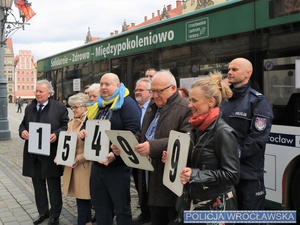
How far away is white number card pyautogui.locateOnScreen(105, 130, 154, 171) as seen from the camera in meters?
3.10

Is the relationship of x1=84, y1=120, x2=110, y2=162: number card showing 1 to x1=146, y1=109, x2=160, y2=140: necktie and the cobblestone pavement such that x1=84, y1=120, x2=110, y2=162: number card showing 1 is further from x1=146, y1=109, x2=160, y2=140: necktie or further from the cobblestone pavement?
the cobblestone pavement

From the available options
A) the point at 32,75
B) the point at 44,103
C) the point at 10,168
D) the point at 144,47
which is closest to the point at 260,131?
the point at 44,103

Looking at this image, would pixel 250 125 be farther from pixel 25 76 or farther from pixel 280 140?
pixel 25 76

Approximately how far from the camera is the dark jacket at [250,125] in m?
3.00

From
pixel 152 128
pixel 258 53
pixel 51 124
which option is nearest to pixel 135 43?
pixel 51 124

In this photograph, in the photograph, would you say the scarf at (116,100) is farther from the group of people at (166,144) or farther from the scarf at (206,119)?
the scarf at (206,119)

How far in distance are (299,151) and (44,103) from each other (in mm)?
3296

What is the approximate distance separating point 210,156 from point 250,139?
682mm

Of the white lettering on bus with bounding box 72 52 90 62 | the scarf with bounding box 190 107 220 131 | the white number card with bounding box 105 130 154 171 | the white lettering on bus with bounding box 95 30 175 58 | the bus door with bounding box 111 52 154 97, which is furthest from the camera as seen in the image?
the white lettering on bus with bounding box 72 52 90 62

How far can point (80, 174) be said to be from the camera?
444cm

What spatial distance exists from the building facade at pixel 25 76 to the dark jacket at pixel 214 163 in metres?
121

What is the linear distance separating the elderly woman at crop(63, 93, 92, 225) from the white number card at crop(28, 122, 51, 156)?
0.36 m

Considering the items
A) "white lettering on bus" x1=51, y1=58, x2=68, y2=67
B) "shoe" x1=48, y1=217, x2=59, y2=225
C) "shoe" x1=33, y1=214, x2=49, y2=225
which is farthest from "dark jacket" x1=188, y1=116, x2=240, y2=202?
"white lettering on bus" x1=51, y1=58, x2=68, y2=67

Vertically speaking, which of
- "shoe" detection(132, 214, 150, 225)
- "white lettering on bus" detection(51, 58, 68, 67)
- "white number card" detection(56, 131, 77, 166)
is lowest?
"shoe" detection(132, 214, 150, 225)
